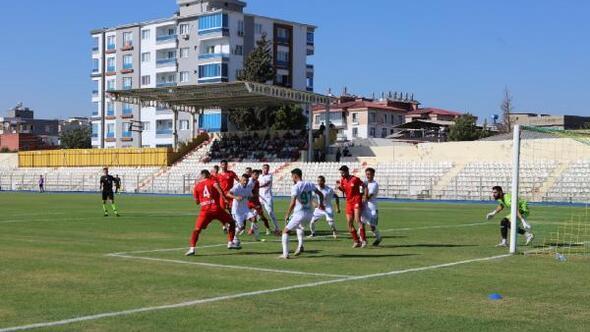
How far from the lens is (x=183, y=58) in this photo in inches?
3718

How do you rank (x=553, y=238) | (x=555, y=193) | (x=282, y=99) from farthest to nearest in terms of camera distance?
1. (x=282, y=99)
2. (x=555, y=193)
3. (x=553, y=238)

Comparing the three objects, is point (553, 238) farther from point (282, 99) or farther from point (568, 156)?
point (282, 99)

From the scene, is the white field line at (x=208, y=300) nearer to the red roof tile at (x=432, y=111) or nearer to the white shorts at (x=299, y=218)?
the white shorts at (x=299, y=218)

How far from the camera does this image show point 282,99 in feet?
208

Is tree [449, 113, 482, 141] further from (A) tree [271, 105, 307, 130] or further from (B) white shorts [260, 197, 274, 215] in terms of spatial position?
(B) white shorts [260, 197, 274, 215]

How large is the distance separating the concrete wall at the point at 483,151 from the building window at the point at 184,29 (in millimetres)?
38941

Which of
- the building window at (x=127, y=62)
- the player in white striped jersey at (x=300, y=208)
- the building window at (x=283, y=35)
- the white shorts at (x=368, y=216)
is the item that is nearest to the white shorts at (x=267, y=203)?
the white shorts at (x=368, y=216)

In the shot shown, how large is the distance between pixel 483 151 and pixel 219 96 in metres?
22.2

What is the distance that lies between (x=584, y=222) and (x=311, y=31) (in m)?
74.3

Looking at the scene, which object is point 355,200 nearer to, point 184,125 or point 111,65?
point 184,125

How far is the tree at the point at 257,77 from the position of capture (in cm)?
7981

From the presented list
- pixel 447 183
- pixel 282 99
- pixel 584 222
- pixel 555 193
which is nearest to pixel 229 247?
pixel 584 222

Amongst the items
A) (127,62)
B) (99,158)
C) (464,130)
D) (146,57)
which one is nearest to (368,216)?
(99,158)

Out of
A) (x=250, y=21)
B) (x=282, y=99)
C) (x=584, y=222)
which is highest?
(x=250, y=21)
